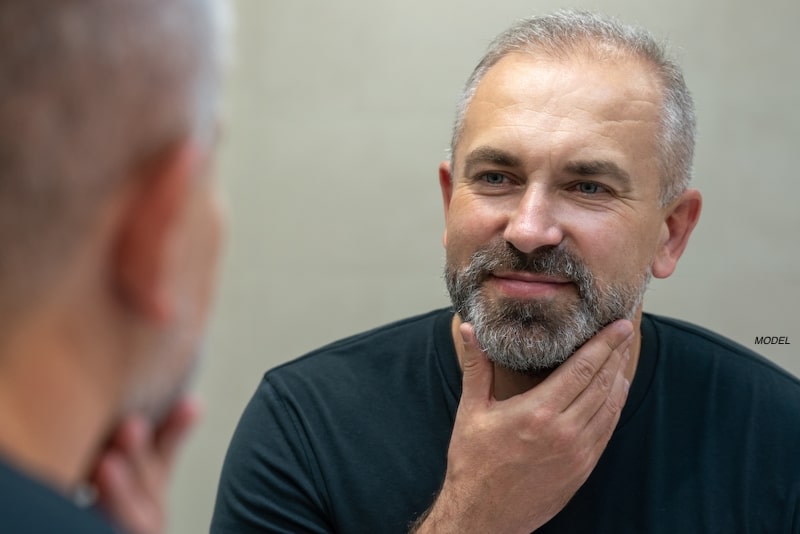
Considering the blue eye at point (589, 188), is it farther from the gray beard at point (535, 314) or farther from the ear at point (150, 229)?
the ear at point (150, 229)

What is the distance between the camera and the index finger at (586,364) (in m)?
1.45

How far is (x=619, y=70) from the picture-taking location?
1.56m

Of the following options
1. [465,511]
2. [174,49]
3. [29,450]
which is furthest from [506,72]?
[29,450]

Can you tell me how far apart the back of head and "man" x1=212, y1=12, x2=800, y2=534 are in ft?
3.03

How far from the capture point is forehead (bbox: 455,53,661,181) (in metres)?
1.51

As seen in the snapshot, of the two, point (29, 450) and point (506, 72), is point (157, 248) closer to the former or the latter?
point (29, 450)

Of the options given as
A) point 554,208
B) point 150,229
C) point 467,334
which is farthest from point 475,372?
point 150,229

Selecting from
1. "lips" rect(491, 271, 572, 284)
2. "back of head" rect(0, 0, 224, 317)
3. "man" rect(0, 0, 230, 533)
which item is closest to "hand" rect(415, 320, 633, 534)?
"lips" rect(491, 271, 572, 284)

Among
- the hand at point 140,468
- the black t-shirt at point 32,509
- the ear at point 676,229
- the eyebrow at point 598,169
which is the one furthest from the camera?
the ear at point 676,229

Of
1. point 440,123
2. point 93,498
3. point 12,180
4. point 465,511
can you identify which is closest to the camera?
point 12,180

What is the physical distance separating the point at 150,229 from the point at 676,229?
125 centimetres

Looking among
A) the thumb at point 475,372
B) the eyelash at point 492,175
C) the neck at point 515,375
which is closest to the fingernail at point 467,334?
the thumb at point 475,372

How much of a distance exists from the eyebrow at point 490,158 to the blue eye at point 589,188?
0.10 metres

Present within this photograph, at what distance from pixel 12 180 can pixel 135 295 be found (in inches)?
3.9
